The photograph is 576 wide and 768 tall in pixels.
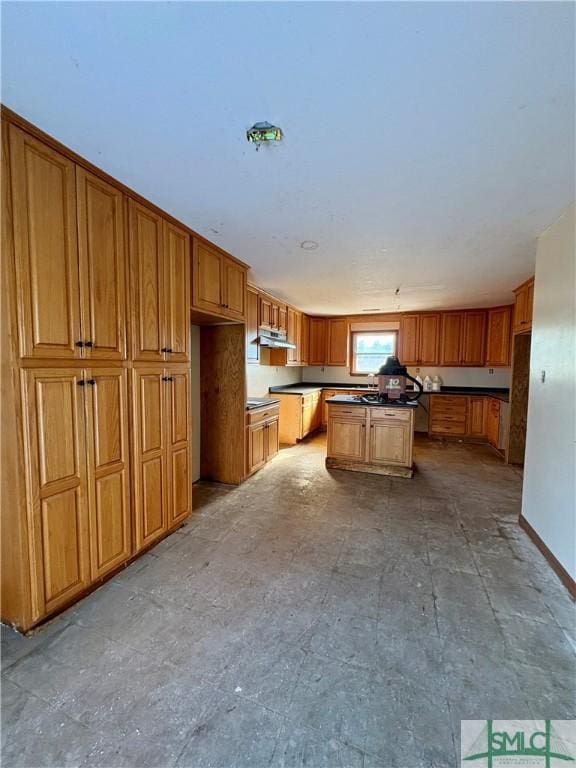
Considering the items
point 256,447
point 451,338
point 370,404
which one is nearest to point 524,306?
point 451,338

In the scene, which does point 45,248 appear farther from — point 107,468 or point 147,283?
point 107,468

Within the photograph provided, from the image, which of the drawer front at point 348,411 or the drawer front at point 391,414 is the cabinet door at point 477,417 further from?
the drawer front at point 348,411

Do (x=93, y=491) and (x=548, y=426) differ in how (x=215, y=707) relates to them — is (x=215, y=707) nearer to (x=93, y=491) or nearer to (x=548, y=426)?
(x=93, y=491)

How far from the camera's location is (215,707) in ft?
4.17

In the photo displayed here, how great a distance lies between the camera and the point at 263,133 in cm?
151

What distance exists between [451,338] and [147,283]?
556cm

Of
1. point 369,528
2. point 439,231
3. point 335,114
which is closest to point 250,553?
point 369,528

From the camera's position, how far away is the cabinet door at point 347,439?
4.17m

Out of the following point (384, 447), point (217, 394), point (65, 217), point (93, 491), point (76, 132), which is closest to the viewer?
point (76, 132)

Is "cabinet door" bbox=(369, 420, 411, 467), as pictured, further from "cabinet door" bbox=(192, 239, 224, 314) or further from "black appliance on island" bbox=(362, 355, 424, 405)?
"cabinet door" bbox=(192, 239, 224, 314)

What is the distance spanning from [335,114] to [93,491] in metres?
2.32

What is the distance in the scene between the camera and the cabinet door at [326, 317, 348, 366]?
22.4 ft

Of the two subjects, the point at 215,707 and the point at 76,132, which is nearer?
the point at 215,707

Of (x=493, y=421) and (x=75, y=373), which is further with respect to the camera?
(x=493, y=421)
